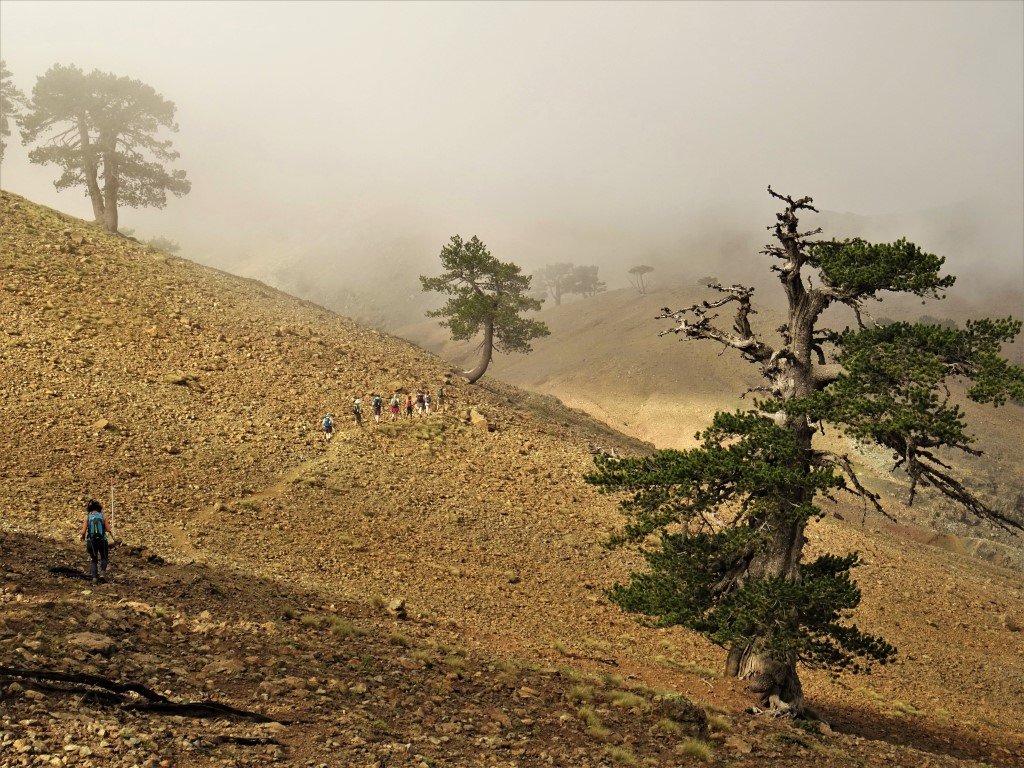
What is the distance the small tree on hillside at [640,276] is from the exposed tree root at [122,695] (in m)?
111

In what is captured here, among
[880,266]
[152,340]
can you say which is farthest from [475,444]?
[880,266]

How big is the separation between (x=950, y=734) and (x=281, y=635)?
15788 millimetres

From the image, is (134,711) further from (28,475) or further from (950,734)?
(950,734)

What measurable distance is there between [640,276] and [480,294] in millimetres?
94365

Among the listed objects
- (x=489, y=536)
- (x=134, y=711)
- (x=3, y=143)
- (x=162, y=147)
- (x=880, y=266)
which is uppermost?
(x=162, y=147)

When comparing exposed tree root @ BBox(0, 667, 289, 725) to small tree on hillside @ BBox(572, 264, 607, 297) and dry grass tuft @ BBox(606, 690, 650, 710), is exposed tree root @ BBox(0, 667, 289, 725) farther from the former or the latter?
small tree on hillside @ BBox(572, 264, 607, 297)

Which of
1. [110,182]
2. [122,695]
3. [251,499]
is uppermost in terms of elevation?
[110,182]

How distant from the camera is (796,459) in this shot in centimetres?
1336

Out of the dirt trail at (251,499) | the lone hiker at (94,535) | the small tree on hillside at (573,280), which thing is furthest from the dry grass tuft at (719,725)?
the small tree on hillside at (573,280)

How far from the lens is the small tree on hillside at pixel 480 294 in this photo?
130 feet

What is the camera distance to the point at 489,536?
24.1 m

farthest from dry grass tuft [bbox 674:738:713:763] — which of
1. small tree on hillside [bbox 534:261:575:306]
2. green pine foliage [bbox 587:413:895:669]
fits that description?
small tree on hillside [bbox 534:261:575:306]

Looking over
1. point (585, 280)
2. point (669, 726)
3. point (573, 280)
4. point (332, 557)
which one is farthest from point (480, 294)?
point (585, 280)

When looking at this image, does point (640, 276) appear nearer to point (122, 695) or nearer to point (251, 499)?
point (251, 499)
